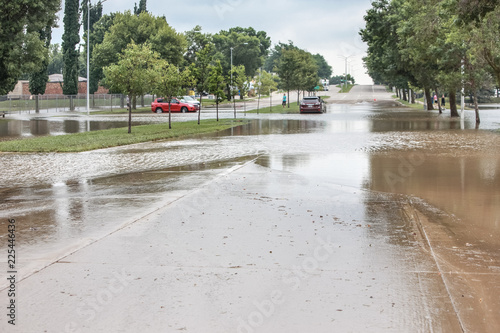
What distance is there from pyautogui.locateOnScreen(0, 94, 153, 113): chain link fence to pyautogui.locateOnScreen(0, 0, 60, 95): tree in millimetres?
23068

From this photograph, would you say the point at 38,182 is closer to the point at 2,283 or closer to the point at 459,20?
the point at 2,283

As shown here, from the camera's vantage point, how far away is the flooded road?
4828 millimetres

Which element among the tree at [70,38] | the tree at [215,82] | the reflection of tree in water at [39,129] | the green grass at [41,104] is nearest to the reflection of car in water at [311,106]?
the tree at [215,82]

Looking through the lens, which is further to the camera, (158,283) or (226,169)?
(226,169)

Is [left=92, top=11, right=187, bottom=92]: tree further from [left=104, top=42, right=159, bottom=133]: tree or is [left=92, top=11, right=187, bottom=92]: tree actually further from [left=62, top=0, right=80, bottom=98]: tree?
[left=104, top=42, right=159, bottom=133]: tree

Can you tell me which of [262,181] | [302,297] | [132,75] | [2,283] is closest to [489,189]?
[262,181]

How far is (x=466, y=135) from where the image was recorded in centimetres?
2459

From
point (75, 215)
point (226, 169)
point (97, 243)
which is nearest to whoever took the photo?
point (97, 243)

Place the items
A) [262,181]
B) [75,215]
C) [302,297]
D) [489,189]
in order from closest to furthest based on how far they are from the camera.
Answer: [302,297]
[75,215]
[489,189]
[262,181]

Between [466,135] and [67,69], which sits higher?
[67,69]

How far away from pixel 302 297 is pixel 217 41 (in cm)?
12311

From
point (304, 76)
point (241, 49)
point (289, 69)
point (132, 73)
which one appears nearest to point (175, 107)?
point (289, 69)

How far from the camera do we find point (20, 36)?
37250 mm

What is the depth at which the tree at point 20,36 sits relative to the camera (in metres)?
36.3
